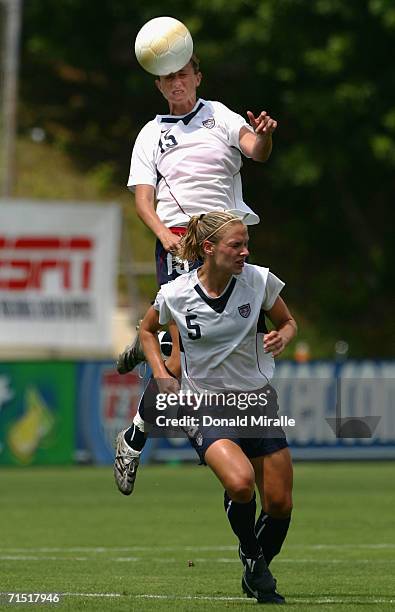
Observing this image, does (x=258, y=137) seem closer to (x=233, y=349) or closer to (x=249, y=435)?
(x=233, y=349)

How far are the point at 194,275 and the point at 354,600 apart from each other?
2.04m

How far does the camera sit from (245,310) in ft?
28.6

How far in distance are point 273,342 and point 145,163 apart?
167 centimetres

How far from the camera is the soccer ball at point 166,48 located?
9352 mm

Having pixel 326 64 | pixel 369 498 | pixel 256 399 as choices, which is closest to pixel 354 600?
pixel 256 399

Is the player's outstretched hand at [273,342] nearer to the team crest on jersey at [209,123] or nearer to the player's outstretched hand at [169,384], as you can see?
the player's outstretched hand at [169,384]

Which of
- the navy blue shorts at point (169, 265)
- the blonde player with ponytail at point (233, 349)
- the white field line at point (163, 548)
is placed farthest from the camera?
the white field line at point (163, 548)

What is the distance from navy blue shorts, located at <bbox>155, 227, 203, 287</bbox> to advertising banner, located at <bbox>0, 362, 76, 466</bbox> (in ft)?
40.8

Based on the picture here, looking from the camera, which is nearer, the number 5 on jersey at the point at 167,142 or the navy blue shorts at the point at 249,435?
the navy blue shorts at the point at 249,435

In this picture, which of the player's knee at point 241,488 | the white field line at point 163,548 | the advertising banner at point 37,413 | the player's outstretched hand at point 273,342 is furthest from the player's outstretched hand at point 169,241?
the advertising banner at point 37,413

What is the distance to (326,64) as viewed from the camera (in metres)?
30.2

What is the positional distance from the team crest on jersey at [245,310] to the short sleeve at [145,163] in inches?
47.7

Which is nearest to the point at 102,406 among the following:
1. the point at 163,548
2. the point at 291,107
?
the point at 163,548

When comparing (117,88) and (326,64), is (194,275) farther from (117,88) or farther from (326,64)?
(117,88)
